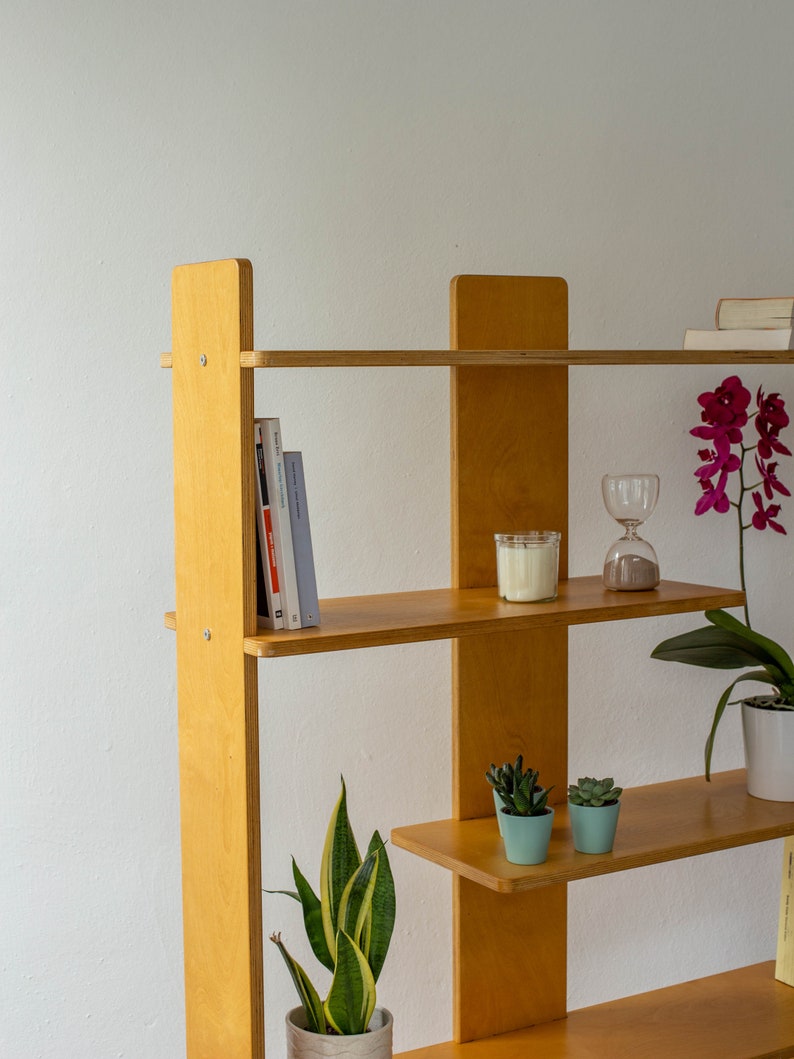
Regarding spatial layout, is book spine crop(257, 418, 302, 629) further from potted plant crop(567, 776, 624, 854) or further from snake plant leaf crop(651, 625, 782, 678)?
snake plant leaf crop(651, 625, 782, 678)

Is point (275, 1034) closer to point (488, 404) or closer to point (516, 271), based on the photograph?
point (488, 404)

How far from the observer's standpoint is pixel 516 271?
2.33 metres

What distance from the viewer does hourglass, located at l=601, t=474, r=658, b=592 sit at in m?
A: 1.95

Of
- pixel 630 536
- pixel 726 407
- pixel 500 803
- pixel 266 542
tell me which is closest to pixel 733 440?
pixel 726 407

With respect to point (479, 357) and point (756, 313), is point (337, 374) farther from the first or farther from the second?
point (756, 313)

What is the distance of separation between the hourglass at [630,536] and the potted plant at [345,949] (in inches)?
22.1

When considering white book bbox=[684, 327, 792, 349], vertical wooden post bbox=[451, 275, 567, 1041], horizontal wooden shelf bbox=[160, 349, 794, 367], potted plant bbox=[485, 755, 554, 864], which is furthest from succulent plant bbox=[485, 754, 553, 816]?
white book bbox=[684, 327, 792, 349]

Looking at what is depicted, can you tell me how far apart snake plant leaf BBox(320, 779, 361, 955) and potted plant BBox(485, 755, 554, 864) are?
8.9 inches

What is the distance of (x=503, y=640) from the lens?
78.2 inches

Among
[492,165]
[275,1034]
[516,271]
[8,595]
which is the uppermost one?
[492,165]

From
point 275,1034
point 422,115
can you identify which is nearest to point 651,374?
point 422,115

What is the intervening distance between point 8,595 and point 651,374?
4.27ft

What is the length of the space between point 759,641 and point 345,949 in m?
0.89

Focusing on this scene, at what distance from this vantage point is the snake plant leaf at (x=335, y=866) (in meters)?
1.73
